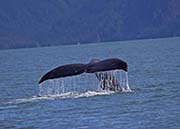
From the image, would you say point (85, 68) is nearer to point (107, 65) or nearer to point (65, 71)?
point (65, 71)

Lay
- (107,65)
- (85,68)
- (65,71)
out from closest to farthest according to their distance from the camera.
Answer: (107,65) < (65,71) < (85,68)

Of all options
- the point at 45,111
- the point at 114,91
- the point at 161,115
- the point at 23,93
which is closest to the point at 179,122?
the point at 161,115

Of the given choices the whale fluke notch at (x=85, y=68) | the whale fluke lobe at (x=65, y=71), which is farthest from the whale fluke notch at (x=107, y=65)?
the whale fluke lobe at (x=65, y=71)

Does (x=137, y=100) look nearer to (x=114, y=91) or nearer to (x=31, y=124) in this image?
(x=114, y=91)

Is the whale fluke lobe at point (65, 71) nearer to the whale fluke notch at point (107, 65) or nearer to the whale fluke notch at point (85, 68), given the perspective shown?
the whale fluke notch at point (85, 68)

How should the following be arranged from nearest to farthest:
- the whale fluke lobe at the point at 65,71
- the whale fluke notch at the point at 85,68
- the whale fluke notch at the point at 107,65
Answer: the whale fluke notch at the point at 107,65, the whale fluke notch at the point at 85,68, the whale fluke lobe at the point at 65,71

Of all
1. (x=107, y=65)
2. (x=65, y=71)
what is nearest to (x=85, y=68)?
(x=65, y=71)

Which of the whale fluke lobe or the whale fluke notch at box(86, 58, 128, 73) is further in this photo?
the whale fluke lobe

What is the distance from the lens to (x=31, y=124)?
81.3 feet

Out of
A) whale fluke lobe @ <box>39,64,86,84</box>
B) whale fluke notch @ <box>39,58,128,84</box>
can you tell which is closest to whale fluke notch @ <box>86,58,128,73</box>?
whale fluke notch @ <box>39,58,128,84</box>

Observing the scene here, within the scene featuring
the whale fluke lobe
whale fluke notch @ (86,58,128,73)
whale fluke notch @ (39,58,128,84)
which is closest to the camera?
whale fluke notch @ (86,58,128,73)

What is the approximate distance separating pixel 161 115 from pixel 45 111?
4.69m

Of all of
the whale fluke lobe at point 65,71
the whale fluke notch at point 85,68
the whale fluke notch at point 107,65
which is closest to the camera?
the whale fluke notch at point 107,65

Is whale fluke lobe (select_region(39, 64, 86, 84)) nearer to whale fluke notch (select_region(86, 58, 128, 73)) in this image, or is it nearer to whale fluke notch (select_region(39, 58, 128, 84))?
whale fluke notch (select_region(39, 58, 128, 84))
